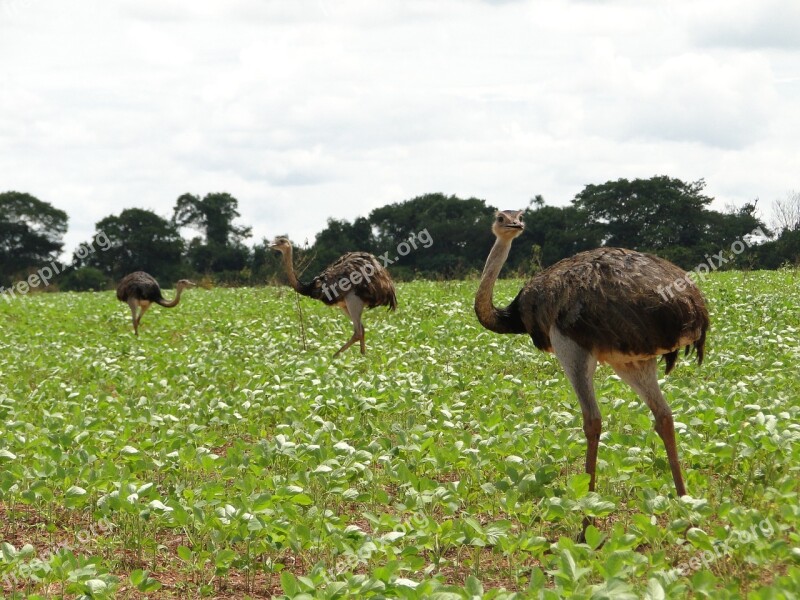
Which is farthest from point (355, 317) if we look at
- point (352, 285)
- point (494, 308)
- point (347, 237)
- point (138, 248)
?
point (138, 248)

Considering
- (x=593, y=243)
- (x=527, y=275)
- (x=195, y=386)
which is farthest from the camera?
(x=593, y=243)

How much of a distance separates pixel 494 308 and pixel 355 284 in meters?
7.02

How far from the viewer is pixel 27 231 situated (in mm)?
60781

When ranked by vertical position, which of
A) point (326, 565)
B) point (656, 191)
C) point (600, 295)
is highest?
point (656, 191)

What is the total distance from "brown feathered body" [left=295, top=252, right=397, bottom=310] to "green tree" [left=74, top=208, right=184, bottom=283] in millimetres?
40351

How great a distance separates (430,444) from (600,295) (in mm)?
1719

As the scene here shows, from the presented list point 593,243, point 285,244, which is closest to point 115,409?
point 285,244

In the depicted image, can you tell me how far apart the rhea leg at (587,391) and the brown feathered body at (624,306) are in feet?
0.24

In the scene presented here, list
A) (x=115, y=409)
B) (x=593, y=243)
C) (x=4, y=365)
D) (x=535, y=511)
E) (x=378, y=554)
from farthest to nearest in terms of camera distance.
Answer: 1. (x=593, y=243)
2. (x=4, y=365)
3. (x=115, y=409)
4. (x=535, y=511)
5. (x=378, y=554)

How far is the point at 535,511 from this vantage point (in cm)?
559

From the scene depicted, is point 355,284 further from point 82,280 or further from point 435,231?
point 82,280

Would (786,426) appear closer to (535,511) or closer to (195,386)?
(535,511)

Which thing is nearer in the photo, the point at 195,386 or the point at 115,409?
the point at 115,409

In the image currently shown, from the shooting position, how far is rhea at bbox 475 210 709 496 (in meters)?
5.66
